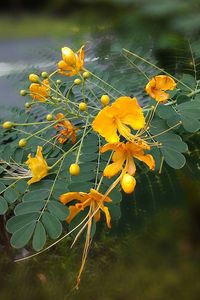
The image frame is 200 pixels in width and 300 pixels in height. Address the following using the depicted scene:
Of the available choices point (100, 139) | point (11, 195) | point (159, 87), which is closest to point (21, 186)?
point (11, 195)

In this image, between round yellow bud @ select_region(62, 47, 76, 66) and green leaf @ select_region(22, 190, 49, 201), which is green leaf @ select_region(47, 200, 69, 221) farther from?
round yellow bud @ select_region(62, 47, 76, 66)

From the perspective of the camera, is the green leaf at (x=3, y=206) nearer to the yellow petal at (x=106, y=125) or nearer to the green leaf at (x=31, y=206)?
the green leaf at (x=31, y=206)

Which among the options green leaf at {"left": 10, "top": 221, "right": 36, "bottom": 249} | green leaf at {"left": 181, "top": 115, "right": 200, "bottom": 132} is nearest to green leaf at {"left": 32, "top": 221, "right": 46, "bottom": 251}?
green leaf at {"left": 10, "top": 221, "right": 36, "bottom": 249}

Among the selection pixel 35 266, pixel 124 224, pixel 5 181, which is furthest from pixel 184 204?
pixel 35 266

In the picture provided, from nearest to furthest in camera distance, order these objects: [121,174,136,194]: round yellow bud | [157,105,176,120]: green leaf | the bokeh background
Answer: [121,174,136,194]: round yellow bud → [157,105,176,120]: green leaf → the bokeh background

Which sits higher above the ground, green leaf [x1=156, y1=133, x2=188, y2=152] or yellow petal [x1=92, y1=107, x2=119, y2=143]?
yellow petal [x1=92, y1=107, x2=119, y2=143]

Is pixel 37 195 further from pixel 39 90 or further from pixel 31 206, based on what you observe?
pixel 39 90

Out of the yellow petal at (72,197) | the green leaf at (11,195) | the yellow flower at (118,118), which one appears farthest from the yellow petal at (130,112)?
the green leaf at (11,195)
